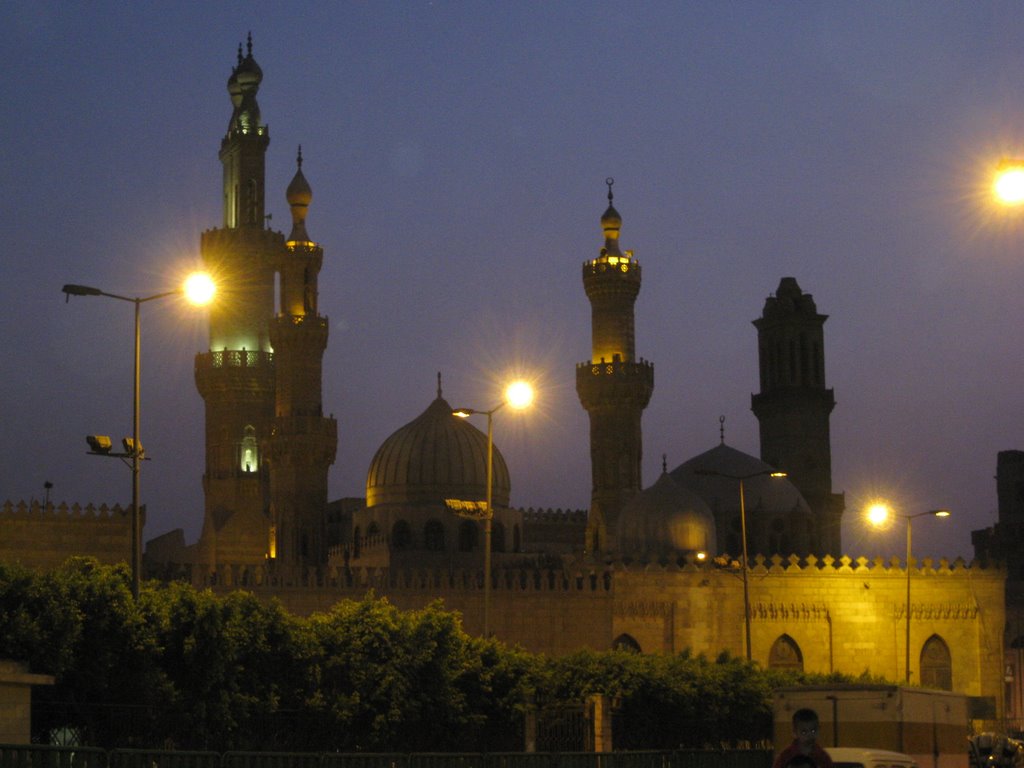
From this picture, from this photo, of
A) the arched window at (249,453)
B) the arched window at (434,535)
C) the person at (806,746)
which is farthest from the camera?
the arched window at (249,453)

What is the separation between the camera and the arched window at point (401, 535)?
61.7 meters

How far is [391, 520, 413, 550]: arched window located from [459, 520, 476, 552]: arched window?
5.72 feet

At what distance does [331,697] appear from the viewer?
28.3m

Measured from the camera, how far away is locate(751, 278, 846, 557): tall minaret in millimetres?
87375

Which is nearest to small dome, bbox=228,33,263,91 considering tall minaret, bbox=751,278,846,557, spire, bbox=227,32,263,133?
spire, bbox=227,32,263,133

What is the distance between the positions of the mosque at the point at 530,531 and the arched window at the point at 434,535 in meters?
0.05

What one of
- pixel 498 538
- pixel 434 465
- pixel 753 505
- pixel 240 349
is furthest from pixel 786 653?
pixel 240 349

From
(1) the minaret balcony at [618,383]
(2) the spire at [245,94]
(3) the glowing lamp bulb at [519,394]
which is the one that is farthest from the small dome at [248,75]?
(3) the glowing lamp bulb at [519,394]

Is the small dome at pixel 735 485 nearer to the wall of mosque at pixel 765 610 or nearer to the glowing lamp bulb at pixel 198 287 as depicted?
the wall of mosque at pixel 765 610

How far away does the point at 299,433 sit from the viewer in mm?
62094

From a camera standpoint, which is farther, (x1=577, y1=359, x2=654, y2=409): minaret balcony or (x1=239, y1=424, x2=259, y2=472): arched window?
(x1=239, y1=424, x2=259, y2=472): arched window

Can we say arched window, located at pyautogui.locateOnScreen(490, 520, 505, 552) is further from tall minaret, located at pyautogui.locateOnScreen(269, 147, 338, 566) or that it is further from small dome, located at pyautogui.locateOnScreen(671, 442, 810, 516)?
small dome, located at pyautogui.locateOnScreen(671, 442, 810, 516)

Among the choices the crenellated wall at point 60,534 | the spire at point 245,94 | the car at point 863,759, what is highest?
the spire at point 245,94

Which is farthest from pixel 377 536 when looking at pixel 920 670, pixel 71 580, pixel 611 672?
pixel 71 580
